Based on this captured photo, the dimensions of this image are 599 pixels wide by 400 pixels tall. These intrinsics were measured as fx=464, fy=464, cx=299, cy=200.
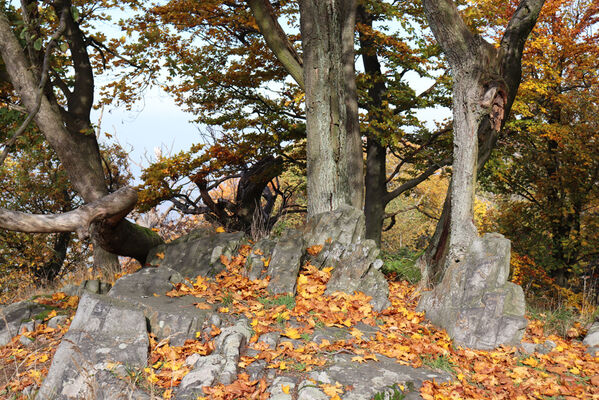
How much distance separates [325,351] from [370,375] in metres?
0.60

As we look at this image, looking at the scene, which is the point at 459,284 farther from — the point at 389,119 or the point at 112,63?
the point at 112,63

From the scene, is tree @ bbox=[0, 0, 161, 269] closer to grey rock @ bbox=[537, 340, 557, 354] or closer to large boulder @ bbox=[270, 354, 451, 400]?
large boulder @ bbox=[270, 354, 451, 400]

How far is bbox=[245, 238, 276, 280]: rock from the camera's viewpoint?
22.2ft

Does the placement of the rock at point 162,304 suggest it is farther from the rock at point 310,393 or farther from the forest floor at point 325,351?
the rock at point 310,393

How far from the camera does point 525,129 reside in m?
14.3

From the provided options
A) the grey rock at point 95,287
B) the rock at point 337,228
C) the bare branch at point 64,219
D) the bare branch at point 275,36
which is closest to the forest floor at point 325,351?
the grey rock at point 95,287

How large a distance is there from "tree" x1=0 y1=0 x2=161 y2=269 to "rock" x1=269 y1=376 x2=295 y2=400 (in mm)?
3653

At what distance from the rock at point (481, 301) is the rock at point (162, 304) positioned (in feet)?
10.4

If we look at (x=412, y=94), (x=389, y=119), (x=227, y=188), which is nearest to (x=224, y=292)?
(x=389, y=119)

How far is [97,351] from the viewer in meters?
4.80

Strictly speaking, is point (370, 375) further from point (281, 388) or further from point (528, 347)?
point (528, 347)

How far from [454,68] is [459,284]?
345 centimetres

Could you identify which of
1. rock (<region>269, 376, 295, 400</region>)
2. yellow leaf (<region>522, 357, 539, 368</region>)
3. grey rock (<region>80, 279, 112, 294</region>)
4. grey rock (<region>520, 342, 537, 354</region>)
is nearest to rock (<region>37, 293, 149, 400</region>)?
rock (<region>269, 376, 295, 400</region>)

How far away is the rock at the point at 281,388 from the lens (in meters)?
4.11
